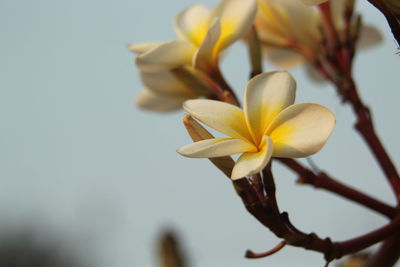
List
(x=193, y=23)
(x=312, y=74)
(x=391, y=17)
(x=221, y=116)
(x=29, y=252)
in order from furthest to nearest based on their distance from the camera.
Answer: (x=29, y=252)
(x=312, y=74)
(x=193, y=23)
(x=221, y=116)
(x=391, y=17)

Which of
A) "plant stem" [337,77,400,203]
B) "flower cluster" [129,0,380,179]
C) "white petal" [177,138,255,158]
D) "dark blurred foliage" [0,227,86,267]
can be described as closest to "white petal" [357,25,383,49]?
"flower cluster" [129,0,380,179]

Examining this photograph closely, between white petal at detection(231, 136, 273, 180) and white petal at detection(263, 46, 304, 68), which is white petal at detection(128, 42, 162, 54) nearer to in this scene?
white petal at detection(231, 136, 273, 180)

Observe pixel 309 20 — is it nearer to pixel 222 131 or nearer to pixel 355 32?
pixel 355 32

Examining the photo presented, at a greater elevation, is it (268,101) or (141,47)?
(141,47)

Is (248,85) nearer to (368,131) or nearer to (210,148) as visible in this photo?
(210,148)

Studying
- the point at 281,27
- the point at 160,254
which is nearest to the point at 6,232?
the point at 160,254

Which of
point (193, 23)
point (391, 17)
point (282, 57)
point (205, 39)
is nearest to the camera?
point (391, 17)

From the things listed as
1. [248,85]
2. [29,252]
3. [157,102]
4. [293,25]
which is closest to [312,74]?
[293,25]
